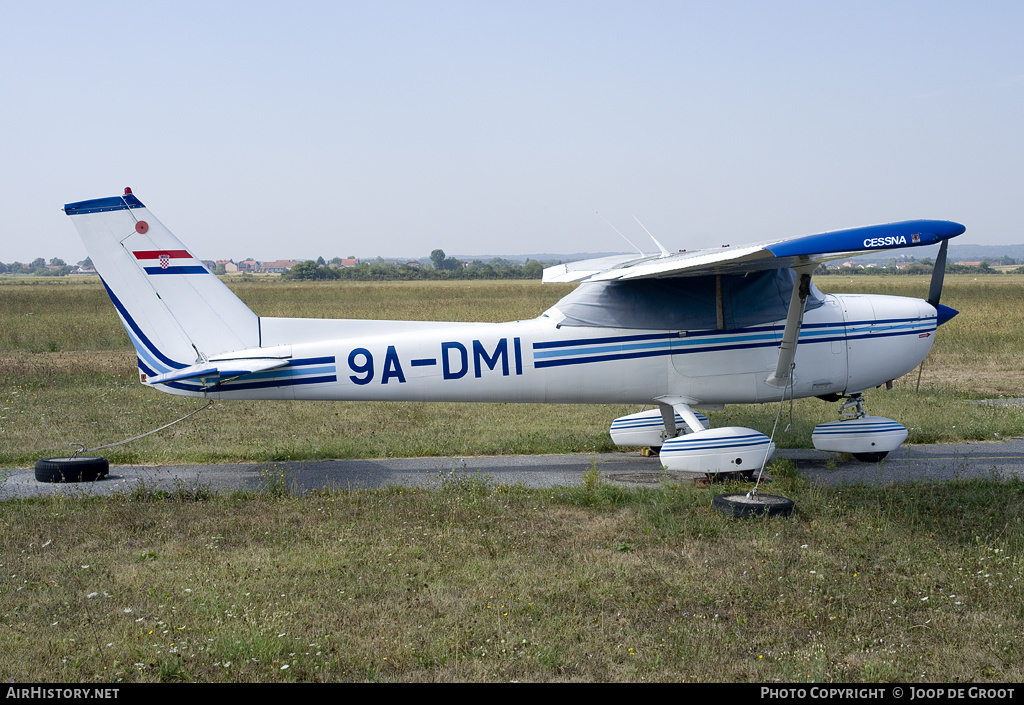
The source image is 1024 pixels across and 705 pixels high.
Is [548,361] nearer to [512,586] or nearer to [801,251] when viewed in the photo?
[801,251]

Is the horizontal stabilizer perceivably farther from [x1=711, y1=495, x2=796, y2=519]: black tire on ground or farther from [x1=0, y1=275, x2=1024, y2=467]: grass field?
[x1=711, y1=495, x2=796, y2=519]: black tire on ground

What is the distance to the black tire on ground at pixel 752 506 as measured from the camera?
7.89 m

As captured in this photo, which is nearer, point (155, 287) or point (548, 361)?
point (155, 287)

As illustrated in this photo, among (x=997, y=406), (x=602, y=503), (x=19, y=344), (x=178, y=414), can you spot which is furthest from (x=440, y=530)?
(x=19, y=344)

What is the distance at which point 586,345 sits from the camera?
32.7ft

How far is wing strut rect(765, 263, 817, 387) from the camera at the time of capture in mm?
8828

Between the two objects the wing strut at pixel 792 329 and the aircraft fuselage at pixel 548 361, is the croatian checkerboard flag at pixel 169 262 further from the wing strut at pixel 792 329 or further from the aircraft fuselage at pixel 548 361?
the wing strut at pixel 792 329

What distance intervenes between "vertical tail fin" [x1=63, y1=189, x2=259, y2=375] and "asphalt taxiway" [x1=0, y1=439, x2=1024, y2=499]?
4.86 ft

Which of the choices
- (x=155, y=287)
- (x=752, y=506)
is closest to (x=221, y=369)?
(x=155, y=287)

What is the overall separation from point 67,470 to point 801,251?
8.24 meters

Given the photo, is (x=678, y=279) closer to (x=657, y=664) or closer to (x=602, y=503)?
(x=602, y=503)

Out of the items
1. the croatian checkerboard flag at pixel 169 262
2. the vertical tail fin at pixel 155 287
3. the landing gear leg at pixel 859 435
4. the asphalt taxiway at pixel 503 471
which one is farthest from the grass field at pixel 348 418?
the croatian checkerboard flag at pixel 169 262

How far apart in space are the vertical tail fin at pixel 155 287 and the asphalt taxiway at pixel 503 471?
58.3 inches

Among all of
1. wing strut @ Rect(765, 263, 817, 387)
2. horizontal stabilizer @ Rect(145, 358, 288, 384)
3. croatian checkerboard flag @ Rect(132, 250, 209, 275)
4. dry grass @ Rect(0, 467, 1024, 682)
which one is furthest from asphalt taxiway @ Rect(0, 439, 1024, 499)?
croatian checkerboard flag @ Rect(132, 250, 209, 275)
